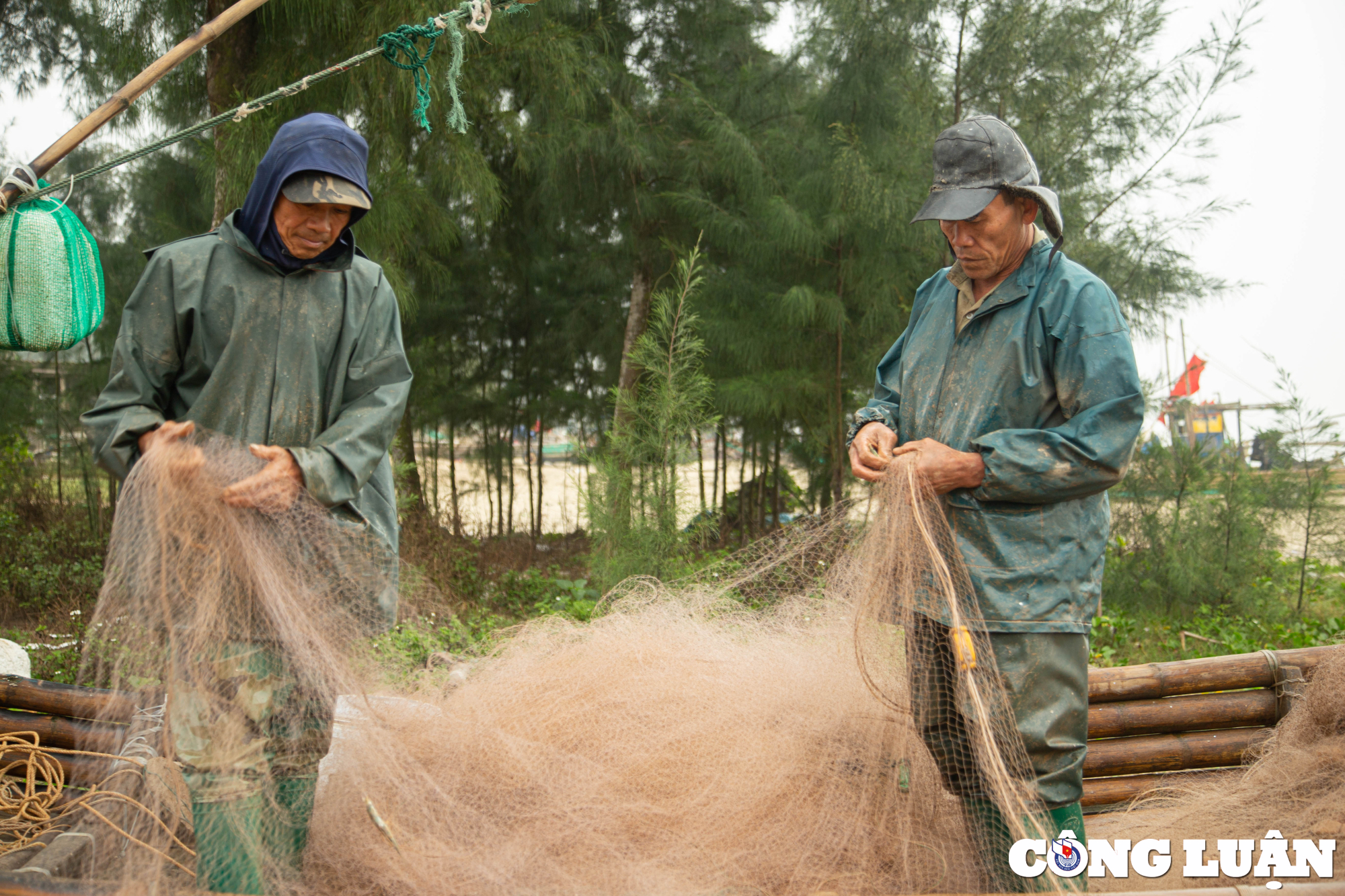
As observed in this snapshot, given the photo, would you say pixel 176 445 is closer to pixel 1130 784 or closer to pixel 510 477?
pixel 1130 784

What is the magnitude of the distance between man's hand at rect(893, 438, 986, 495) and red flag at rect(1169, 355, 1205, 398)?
4689 millimetres

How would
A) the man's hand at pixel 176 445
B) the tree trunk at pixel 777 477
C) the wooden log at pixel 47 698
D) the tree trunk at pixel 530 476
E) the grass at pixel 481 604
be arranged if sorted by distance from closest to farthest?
the man's hand at pixel 176 445 → the wooden log at pixel 47 698 → the grass at pixel 481 604 → the tree trunk at pixel 777 477 → the tree trunk at pixel 530 476

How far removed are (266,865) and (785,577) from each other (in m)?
1.48

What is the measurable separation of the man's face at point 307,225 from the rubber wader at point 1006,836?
1926mm

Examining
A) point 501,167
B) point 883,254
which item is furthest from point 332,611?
point 501,167

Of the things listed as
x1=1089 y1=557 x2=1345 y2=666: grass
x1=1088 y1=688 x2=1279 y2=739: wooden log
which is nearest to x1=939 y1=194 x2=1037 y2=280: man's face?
Result: x1=1088 y1=688 x2=1279 y2=739: wooden log

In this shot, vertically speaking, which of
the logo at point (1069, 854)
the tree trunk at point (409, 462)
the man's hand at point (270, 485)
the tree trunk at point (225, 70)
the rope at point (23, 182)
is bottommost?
the logo at point (1069, 854)

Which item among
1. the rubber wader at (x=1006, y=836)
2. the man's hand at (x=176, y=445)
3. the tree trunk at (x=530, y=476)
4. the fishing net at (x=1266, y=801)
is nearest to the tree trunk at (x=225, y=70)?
the man's hand at (x=176, y=445)

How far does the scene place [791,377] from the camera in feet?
20.9

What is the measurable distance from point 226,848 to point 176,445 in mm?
858

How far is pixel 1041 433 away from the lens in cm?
188

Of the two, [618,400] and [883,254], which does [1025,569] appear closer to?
[618,400]

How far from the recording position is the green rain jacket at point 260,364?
6.33ft

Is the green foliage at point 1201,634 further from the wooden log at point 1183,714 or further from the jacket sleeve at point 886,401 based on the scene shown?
the jacket sleeve at point 886,401
